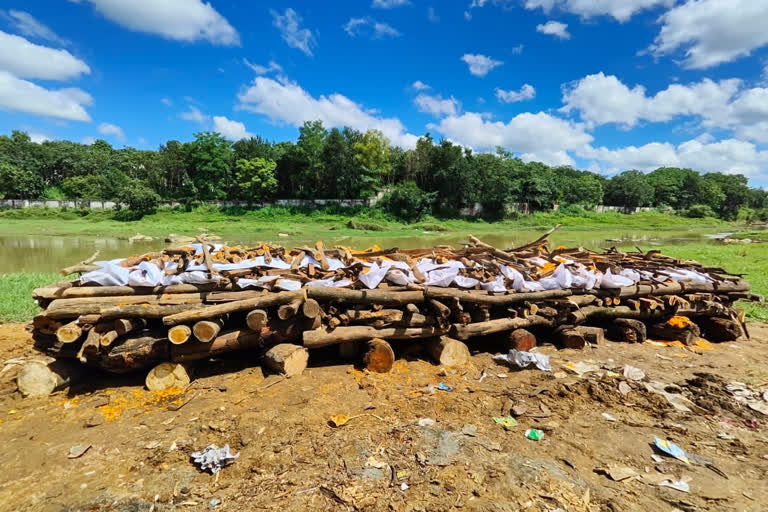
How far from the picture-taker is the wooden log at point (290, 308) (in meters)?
4.69

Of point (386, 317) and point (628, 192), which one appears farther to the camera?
point (628, 192)

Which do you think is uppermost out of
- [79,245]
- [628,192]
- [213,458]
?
[628,192]

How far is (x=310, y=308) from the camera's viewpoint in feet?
15.9

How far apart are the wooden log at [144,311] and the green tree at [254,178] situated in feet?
133

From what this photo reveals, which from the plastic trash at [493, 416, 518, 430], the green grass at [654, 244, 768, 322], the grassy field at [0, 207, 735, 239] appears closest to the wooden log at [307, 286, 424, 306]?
the plastic trash at [493, 416, 518, 430]

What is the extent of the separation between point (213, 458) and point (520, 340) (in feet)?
14.8

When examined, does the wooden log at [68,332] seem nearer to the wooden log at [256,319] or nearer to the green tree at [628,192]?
the wooden log at [256,319]

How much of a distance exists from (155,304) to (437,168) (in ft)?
147

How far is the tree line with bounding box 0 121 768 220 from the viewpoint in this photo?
43031 mm

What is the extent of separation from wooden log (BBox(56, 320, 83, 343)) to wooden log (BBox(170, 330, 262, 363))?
1012 mm

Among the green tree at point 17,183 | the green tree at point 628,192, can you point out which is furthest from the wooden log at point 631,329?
the green tree at point 628,192

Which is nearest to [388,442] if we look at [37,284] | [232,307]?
[232,307]

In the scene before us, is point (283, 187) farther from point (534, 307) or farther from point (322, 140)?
point (534, 307)

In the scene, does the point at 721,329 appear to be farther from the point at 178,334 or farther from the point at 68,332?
the point at 68,332
